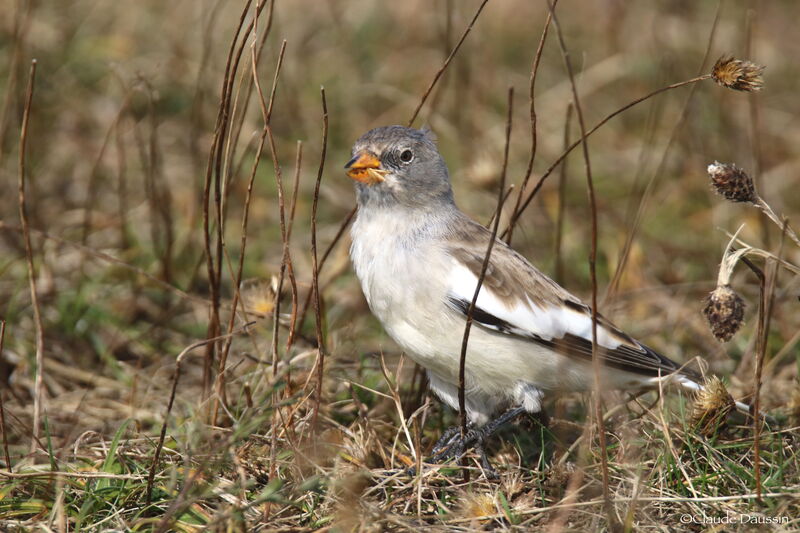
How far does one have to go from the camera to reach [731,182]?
2.75 metres

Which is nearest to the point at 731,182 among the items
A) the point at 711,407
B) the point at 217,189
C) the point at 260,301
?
the point at 711,407

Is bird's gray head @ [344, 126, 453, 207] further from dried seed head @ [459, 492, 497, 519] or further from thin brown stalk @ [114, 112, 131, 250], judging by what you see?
thin brown stalk @ [114, 112, 131, 250]

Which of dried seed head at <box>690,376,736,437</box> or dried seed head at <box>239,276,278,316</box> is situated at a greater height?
dried seed head at <box>239,276,278,316</box>

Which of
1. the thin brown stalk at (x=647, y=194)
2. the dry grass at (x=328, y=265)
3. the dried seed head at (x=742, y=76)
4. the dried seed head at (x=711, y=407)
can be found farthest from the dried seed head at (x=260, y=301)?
the dried seed head at (x=742, y=76)

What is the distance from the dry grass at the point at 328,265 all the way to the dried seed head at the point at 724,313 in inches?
5.3

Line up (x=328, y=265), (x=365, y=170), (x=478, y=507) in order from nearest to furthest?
(x=478, y=507) < (x=365, y=170) < (x=328, y=265)

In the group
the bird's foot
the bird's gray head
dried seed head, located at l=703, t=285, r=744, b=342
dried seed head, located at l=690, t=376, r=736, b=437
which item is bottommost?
the bird's foot

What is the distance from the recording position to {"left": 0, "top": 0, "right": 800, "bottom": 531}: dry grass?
297cm

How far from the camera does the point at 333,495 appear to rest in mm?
2873

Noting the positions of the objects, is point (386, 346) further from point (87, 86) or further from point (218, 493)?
point (87, 86)

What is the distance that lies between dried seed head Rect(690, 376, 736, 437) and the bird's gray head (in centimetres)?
129

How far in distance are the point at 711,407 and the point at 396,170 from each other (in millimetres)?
Result: 1524

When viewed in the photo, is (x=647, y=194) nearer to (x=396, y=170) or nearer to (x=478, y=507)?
(x=396, y=170)

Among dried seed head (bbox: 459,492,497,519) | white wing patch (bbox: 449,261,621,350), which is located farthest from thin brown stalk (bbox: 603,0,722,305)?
dried seed head (bbox: 459,492,497,519)
